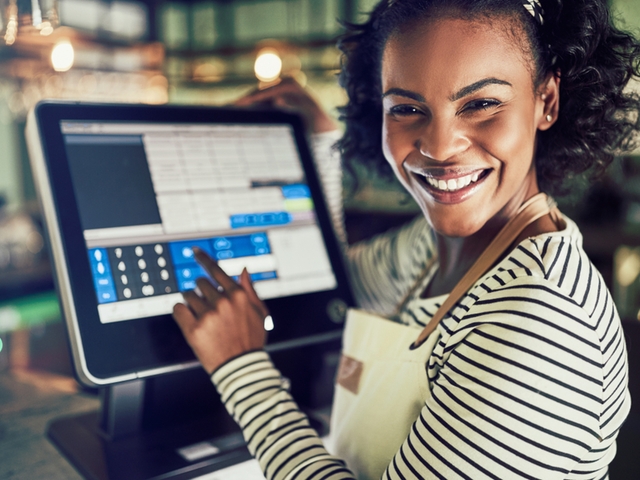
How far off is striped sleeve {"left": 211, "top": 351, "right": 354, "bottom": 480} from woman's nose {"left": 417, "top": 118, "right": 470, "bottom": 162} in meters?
0.34

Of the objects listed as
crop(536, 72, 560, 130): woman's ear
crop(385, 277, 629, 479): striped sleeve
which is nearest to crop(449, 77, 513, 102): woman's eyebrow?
crop(536, 72, 560, 130): woman's ear

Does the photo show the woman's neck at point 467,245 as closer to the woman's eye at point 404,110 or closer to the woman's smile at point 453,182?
the woman's smile at point 453,182

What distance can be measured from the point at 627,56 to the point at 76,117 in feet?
2.54

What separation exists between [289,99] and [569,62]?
0.63 m

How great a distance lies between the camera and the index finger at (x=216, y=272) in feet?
2.70

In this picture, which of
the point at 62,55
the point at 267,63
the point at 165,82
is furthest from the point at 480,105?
the point at 165,82

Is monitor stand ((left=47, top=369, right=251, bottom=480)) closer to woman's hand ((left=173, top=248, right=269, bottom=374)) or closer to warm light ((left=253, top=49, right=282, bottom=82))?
woman's hand ((left=173, top=248, right=269, bottom=374))

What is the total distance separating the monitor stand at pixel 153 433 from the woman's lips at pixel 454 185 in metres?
0.45

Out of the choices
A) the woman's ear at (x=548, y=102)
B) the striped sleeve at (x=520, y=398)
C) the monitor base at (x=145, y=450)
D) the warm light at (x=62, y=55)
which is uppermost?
the warm light at (x=62, y=55)

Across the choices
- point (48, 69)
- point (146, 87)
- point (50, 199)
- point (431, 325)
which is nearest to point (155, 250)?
point (50, 199)

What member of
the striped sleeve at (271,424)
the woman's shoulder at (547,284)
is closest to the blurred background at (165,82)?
the woman's shoulder at (547,284)

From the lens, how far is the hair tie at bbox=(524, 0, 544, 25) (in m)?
0.71

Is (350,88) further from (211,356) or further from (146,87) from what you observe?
(146,87)

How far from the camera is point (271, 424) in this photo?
0.73 m
